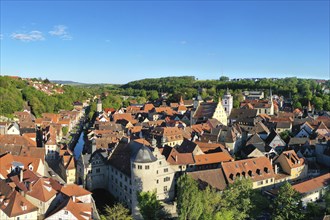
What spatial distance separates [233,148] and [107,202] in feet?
90.6

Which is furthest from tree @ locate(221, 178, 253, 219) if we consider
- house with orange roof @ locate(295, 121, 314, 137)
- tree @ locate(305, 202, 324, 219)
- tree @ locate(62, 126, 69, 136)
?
tree @ locate(62, 126, 69, 136)

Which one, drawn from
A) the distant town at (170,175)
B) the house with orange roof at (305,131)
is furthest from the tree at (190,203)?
the house with orange roof at (305,131)

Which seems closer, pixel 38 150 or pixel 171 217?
pixel 171 217

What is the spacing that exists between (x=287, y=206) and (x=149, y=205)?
14683 mm

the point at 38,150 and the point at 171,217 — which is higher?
the point at 38,150

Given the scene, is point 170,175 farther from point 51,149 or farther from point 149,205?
point 51,149

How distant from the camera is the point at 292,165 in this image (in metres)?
51.2

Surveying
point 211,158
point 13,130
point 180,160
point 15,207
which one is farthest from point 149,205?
point 13,130

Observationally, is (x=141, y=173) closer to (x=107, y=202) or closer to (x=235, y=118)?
(x=107, y=202)

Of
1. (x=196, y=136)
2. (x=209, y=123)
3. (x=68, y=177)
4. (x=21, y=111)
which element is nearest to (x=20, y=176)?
(x=68, y=177)

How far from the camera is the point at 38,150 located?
56.4 meters

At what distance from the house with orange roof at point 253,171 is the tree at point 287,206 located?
8.91m

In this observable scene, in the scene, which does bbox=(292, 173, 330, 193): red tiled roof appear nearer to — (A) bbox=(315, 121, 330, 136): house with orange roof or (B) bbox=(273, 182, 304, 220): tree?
(B) bbox=(273, 182, 304, 220): tree

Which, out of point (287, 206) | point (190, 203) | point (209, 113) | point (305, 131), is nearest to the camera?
point (190, 203)
